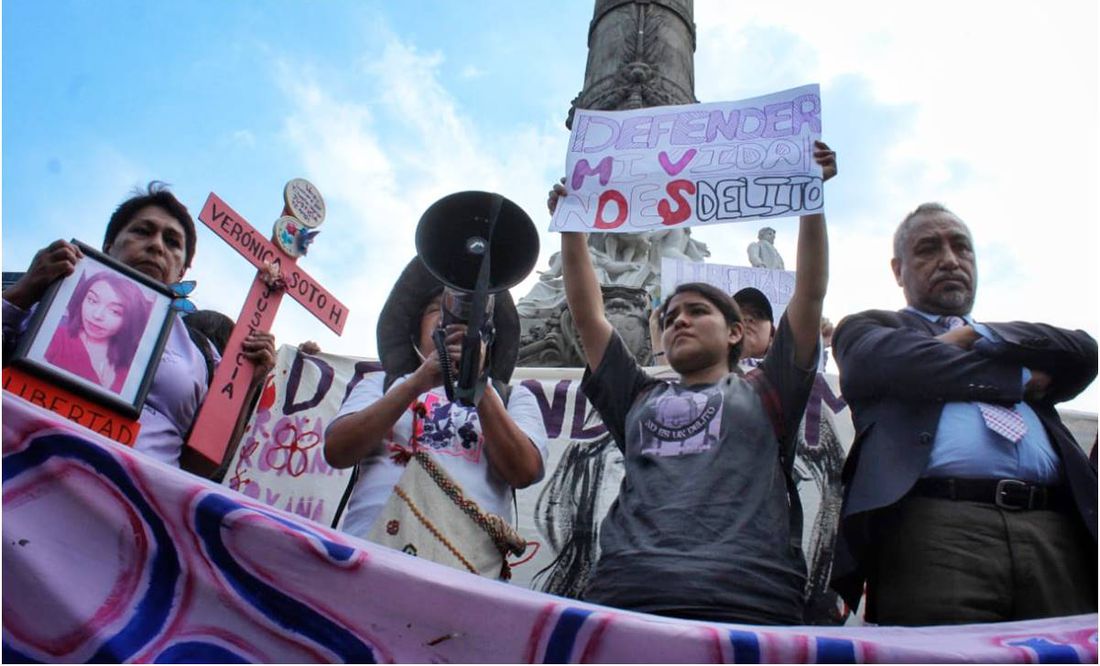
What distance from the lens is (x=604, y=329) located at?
8.34 ft

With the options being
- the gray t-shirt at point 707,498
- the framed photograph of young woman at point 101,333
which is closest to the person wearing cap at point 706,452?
the gray t-shirt at point 707,498

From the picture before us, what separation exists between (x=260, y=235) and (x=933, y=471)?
6.72 feet

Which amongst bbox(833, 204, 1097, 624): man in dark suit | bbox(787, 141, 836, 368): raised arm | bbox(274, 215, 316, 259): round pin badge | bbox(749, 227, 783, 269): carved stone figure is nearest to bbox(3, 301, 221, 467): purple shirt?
bbox(274, 215, 316, 259): round pin badge

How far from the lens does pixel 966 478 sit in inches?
82.4

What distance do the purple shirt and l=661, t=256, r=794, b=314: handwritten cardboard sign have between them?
2.16 metres

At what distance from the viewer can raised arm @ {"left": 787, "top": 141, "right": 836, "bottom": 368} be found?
2.31 meters

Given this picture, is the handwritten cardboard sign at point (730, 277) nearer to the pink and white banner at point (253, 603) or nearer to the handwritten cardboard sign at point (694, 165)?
the handwritten cardboard sign at point (694, 165)

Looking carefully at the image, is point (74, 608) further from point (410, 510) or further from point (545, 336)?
point (545, 336)

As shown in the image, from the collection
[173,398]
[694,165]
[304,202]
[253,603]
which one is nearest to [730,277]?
[694,165]

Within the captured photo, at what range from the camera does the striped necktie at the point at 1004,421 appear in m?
2.11

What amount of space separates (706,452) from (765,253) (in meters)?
4.62

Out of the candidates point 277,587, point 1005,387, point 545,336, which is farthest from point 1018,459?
point 545,336

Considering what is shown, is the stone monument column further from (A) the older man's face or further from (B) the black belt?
(B) the black belt

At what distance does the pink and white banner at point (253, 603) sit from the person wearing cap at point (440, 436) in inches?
29.2
